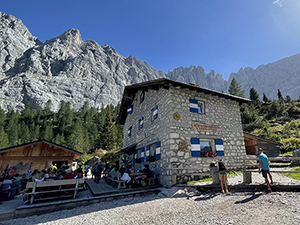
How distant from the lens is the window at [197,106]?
1047cm

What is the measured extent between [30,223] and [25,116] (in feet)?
231

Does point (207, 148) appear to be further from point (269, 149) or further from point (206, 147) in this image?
point (269, 149)

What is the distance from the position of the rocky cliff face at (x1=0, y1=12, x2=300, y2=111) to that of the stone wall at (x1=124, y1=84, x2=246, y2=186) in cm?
8402

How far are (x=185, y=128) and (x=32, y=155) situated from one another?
41.0 ft

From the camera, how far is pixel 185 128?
9672 millimetres

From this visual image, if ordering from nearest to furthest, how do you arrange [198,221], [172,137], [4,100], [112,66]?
[198,221], [172,137], [4,100], [112,66]

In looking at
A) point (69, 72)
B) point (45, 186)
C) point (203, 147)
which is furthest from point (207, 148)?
point (69, 72)

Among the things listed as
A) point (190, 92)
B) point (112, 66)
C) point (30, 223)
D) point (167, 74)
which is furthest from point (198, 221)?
point (167, 74)

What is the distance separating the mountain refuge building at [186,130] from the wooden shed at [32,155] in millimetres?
7031

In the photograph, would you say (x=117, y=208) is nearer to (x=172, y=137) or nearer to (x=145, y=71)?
(x=172, y=137)

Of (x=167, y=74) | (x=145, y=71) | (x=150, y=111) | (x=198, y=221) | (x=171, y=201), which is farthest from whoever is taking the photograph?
(x=167, y=74)

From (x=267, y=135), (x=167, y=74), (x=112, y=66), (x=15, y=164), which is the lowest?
(x=15, y=164)

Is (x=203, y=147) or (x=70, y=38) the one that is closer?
(x=203, y=147)

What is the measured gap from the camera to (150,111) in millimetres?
12258
